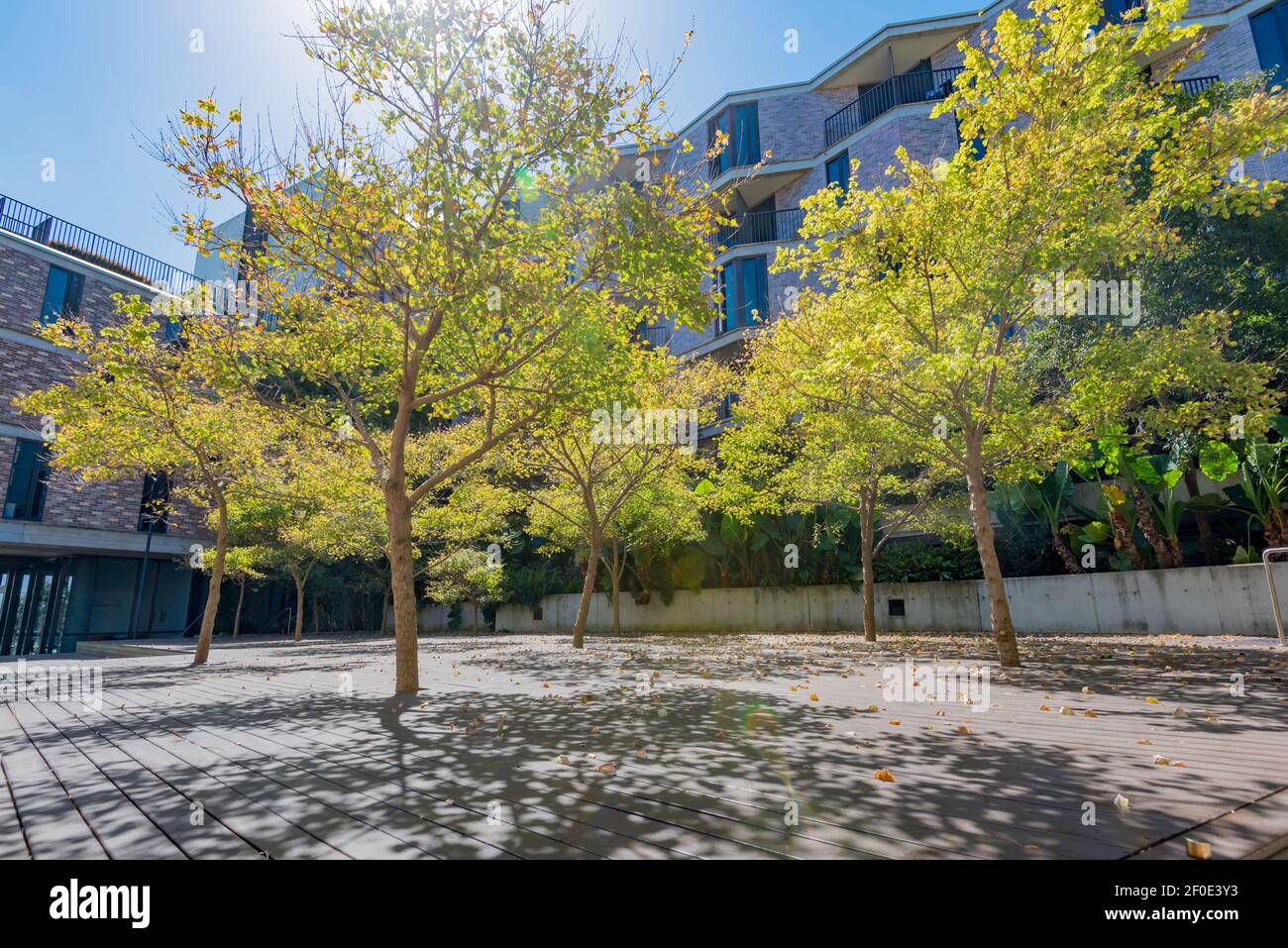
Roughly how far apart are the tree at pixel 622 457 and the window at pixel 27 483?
19.0 meters

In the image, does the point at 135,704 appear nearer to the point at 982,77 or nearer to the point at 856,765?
the point at 856,765

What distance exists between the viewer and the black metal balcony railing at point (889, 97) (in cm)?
2381

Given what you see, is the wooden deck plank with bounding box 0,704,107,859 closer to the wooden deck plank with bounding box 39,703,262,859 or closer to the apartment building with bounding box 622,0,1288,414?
the wooden deck plank with bounding box 39,703,262,859

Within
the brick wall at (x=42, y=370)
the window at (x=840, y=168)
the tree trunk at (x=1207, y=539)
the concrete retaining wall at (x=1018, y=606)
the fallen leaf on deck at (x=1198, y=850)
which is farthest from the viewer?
the window at (x=840, y=168)

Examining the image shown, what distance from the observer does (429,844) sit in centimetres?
272

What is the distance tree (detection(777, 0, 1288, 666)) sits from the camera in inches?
314

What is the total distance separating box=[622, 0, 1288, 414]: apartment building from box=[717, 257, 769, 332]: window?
0.14 ft

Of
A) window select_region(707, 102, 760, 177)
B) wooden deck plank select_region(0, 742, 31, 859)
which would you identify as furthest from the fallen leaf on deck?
window select_region(707, 102, 760, 177)

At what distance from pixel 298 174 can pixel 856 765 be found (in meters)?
9.09

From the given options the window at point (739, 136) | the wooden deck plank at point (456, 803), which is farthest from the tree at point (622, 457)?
the window at point (739, 136)

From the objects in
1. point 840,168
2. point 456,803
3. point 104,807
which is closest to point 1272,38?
point 840,168

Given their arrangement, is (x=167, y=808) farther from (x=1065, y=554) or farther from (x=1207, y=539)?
(x=1207, y=539)

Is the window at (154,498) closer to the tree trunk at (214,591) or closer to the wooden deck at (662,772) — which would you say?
the tree trunk at (214,591)
